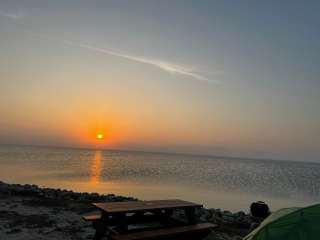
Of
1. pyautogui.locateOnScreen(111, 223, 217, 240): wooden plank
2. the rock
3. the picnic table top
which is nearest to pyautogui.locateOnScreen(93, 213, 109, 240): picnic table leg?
the picnic table top

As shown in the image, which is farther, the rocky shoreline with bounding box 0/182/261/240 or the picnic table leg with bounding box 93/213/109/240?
the rocky shoreline with bounding box 0/182/261/240

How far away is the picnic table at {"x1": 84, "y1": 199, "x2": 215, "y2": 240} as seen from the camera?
7281 millimetres

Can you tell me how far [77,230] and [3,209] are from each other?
134 inches

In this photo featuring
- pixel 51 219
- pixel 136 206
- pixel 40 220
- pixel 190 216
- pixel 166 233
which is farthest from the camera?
pixel 51 219

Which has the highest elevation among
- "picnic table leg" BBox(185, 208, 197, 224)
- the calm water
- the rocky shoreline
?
"picnic table leg" BBox(185, 208, 197, 224)

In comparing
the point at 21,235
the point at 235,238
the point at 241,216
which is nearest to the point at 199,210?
the point at 241,216

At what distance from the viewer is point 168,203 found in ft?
29.2

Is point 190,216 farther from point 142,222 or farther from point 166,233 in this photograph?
point 166,233

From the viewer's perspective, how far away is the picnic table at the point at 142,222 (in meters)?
7.28

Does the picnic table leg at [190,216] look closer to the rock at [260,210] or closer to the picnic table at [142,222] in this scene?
the picnic table at [142,222]

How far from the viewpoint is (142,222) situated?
29.6ft

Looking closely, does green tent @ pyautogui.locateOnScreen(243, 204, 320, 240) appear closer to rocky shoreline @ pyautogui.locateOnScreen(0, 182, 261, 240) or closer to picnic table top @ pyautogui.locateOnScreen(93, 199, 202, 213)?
picnic table top @ pyautogui.locateOnScreen(93, 199, 202, 213)

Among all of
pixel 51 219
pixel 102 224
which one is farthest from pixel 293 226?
pixel 51 219

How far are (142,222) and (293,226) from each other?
453 centimetres
